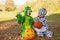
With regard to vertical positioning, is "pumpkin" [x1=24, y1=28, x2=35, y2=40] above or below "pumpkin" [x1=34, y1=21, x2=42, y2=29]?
below

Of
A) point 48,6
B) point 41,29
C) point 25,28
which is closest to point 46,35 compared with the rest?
point 41,29

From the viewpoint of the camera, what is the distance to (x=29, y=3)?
22.8 m

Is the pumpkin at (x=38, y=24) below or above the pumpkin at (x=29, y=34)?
above

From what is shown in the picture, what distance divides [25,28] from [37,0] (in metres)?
15.5

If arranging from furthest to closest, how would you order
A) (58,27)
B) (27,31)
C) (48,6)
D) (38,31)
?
(48,6) → (58,27) → (38,31) → (27,31)

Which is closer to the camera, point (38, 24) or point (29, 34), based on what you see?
point (29, 34)

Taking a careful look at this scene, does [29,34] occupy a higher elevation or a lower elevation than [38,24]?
lower

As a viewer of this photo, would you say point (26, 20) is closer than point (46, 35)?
Yes

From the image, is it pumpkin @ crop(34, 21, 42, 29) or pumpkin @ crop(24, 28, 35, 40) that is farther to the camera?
pumpkin @ crop(34, 21, 42, 29)

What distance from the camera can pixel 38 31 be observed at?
797cm

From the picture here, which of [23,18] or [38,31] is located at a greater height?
[23,18]

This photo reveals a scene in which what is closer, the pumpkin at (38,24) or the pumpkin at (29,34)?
the pumpkin at (29,34)

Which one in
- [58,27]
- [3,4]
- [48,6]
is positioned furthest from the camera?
[3,4]

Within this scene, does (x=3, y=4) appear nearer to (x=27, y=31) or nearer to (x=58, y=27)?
(x=58, y=27)
